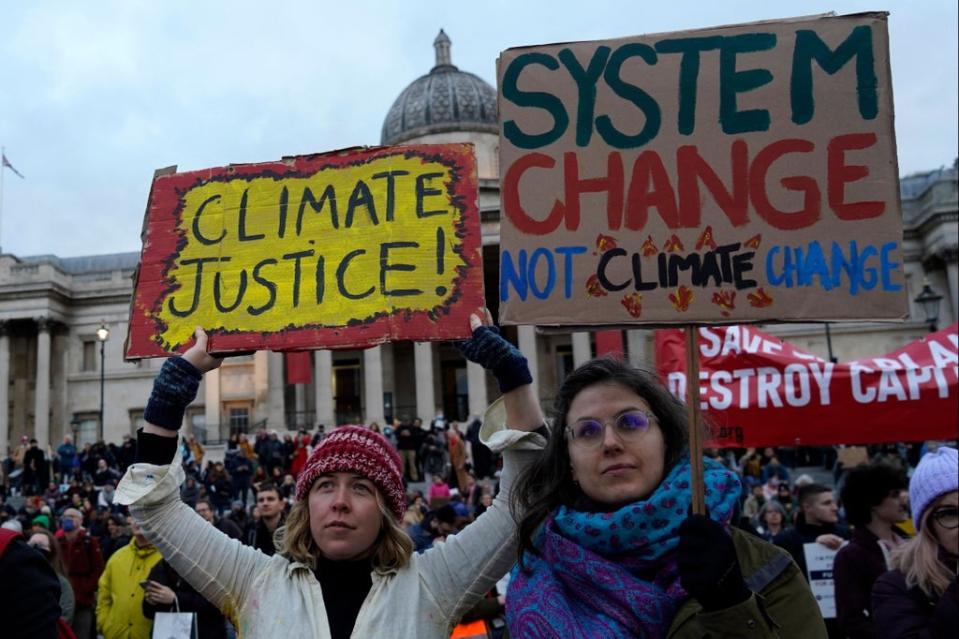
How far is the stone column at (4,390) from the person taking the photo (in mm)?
43312

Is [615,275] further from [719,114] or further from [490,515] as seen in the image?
[490,515]

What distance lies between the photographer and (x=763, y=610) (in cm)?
203

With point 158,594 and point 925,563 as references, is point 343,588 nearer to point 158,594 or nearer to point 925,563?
point 925,563

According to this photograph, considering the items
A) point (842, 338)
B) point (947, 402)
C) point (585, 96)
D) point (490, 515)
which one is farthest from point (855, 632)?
point (842, 338)

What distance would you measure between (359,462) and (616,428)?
85 centimetres

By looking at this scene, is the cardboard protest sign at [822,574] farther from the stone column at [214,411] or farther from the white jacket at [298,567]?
the stone column at [214,411]

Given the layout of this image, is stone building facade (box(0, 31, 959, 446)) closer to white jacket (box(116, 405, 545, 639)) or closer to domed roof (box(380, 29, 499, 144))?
domed roof (box(380, 29, 499, 144))

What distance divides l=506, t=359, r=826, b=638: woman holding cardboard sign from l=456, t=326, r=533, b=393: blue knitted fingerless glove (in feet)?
1.02

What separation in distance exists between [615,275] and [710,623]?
1211 mm

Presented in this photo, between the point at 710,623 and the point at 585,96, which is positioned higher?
the point at 585,96

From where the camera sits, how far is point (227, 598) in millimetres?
2715

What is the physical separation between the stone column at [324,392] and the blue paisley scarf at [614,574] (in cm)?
3412

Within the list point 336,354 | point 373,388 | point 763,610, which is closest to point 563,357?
point 373,388

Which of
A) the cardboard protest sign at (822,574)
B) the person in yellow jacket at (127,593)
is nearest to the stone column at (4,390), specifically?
the person in yellow jacket at (127,593)
